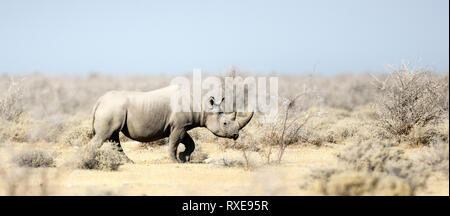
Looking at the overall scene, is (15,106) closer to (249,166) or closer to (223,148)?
(223,148)

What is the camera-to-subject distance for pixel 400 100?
49.5 ft

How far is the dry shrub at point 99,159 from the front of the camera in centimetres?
1128

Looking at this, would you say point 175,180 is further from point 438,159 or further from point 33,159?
point 438,159

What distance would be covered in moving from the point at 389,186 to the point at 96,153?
5.50 metres

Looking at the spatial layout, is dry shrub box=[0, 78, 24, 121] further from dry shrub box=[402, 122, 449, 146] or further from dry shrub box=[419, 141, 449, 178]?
dry shrub box=[419, 141, 449, 178]

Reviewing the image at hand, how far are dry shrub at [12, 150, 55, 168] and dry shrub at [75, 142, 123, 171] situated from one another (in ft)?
2.12

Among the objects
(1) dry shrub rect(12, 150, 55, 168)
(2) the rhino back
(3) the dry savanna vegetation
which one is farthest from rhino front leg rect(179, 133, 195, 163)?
(1) dry shrub rect(12, 150, 55, 168)

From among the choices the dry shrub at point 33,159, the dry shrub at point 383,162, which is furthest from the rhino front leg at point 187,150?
the dry shrub at point 383,162

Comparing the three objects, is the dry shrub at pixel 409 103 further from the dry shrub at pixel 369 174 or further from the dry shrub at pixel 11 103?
the dry shrub at pixel 11 103

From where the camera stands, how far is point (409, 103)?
15.0 meters

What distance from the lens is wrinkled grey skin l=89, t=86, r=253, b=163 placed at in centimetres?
1225

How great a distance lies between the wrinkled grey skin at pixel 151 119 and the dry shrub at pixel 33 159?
0.93 m

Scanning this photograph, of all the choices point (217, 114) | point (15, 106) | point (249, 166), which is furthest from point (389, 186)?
point (15, 106)
